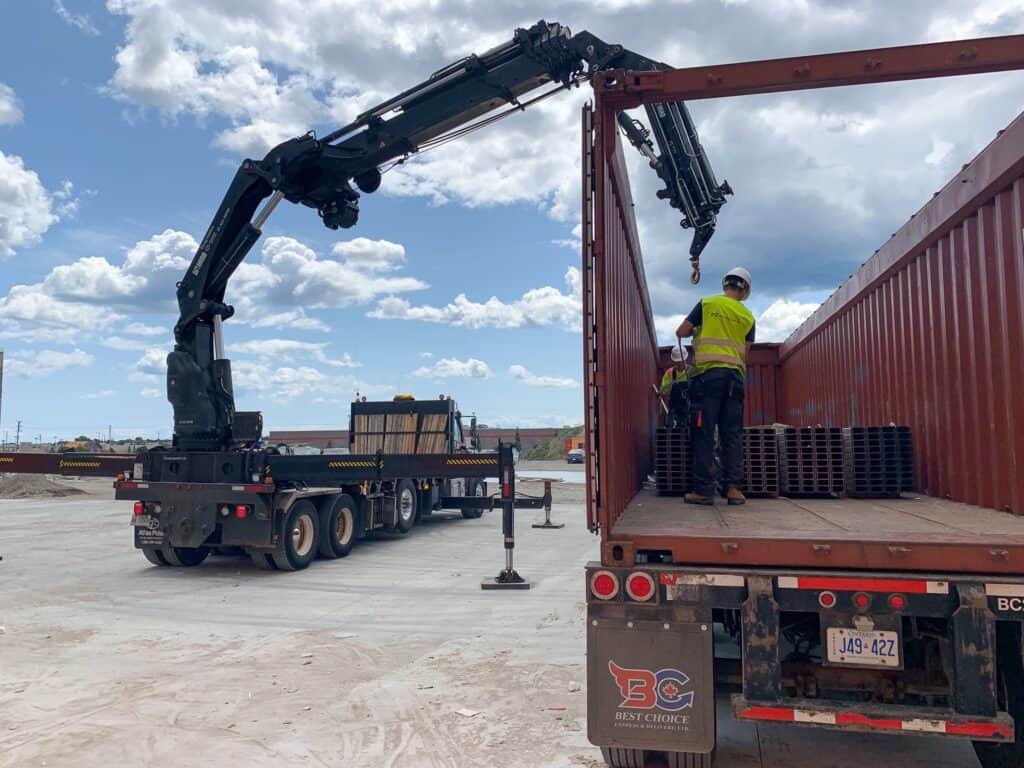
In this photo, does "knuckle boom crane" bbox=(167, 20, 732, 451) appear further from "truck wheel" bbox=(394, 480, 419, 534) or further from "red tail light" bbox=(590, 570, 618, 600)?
"red tail light" bbox=(590, 570, 618, 600)

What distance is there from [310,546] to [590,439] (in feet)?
26.5

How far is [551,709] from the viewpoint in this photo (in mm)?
4961

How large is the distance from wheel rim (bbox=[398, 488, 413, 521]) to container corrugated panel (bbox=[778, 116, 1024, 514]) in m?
8.60

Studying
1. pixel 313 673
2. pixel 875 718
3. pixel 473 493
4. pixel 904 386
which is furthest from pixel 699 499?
pixel 473 493

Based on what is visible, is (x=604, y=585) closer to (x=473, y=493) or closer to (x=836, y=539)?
(x=836, y=539)

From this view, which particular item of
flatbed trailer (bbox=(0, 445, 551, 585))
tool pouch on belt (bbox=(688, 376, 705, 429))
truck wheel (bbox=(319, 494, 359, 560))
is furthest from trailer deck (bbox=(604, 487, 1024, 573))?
truck wheel (bbox=(319, 494, 359, 560))

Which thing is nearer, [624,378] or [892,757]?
[892,757]

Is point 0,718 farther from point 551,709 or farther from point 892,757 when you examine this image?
point 892,757

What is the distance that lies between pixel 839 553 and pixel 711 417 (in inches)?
70.9

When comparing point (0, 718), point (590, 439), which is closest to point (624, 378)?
point (590, 439)

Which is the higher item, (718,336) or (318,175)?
(318,175)

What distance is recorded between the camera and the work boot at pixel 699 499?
5180mm

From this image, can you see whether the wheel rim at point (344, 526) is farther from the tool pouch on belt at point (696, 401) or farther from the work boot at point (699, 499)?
the tool pouch on belt at point (696, 401)

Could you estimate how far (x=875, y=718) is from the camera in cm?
339
